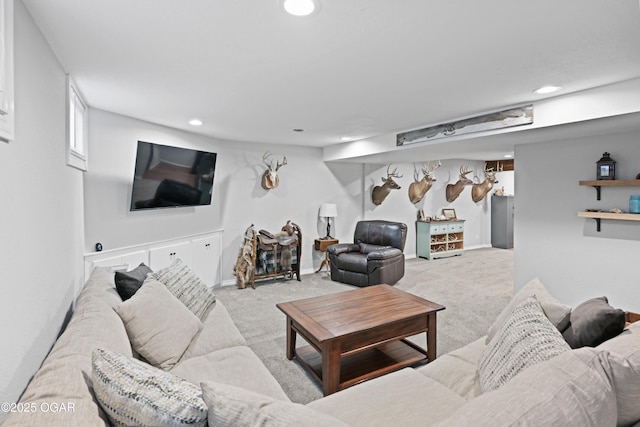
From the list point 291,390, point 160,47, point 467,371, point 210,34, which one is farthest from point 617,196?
point 160,47

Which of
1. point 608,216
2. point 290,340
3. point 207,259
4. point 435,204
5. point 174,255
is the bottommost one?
point 290,340

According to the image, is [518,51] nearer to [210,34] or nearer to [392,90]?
[392,90]

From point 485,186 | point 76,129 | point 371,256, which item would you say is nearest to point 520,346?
point 76,129

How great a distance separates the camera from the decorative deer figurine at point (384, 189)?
20.7ft

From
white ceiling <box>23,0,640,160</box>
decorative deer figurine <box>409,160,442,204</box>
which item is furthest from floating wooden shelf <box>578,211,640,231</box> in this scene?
decorative deer figurine <box>409,160,442,204</box>

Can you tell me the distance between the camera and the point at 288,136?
4.71 meters

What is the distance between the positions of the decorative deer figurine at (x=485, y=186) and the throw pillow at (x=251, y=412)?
7.96 m

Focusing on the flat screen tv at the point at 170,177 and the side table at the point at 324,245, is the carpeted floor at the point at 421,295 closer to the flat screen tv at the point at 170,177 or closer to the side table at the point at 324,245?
the side table at the point at 324,245

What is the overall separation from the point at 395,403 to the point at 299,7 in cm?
183

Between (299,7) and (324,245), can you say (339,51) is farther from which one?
(324,245)

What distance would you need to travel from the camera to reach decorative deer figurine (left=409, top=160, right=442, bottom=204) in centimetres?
672

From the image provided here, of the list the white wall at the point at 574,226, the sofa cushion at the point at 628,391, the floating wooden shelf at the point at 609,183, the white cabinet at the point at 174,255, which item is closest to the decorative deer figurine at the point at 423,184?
the white wall at the point at 574,226

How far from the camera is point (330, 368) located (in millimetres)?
2186

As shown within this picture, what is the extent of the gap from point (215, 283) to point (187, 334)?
3098 mm
